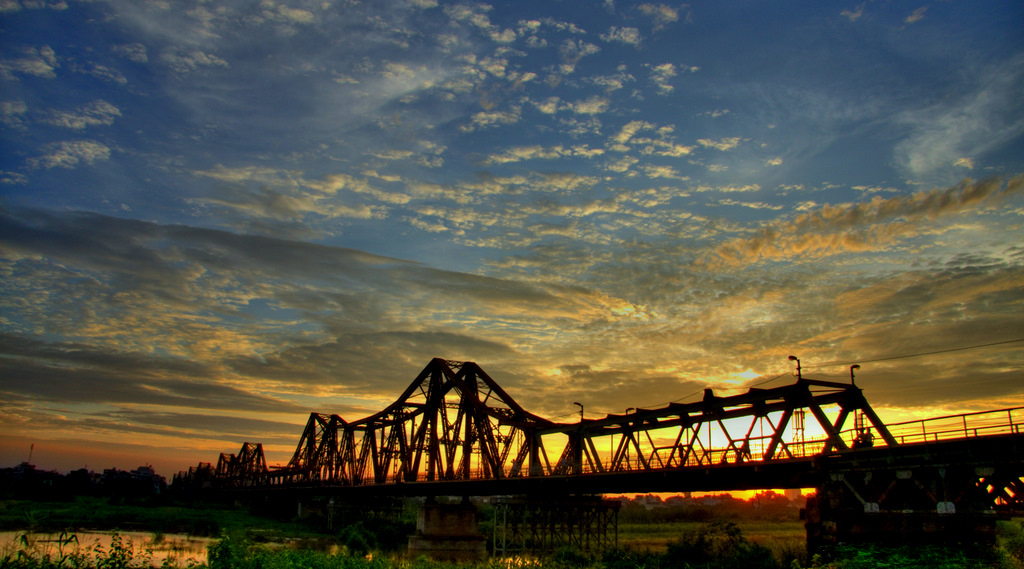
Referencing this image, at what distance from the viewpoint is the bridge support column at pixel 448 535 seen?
5928 centimetres

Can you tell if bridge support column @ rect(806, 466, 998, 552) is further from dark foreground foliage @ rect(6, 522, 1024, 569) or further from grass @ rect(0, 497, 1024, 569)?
grass @ rect(0, 497, 1024, 569)

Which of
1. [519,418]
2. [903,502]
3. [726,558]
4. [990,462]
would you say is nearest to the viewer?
[990,462]

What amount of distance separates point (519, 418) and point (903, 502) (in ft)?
136

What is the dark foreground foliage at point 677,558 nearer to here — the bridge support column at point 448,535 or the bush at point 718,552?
the bush at point 718,552

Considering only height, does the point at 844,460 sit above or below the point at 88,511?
above

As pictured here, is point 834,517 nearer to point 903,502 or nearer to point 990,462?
point 903,502

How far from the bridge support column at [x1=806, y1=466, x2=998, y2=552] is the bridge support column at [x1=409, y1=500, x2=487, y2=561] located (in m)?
36.5

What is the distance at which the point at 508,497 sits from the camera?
5741 centimetres

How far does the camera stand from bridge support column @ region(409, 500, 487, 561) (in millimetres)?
59281

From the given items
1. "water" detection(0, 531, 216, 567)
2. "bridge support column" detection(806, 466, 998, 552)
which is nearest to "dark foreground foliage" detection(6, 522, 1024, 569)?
"bridge support column" detection(806, 466, 998, 552)

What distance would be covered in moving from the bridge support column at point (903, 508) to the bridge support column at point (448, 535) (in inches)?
1438

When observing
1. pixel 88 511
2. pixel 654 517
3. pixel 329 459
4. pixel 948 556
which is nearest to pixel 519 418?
pixel 948 556

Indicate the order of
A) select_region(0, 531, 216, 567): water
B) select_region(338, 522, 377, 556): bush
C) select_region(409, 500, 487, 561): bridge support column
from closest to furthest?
select_region(0, 531, 216, 567): water < select_region(409, 500, 487, 561): bridge support column < select_region(338, 522, 377, 556): bush

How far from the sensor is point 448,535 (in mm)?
61312
